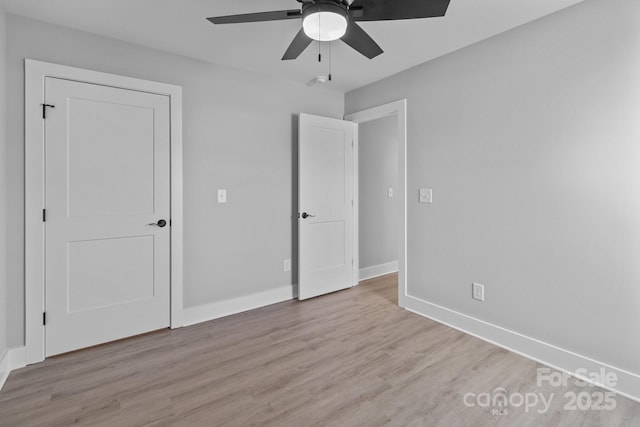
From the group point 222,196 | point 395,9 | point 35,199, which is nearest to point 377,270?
point 222,196

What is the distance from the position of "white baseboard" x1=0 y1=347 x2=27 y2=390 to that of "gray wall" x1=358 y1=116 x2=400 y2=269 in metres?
3.44

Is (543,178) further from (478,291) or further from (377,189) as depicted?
(377,189)

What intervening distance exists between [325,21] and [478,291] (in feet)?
7.73

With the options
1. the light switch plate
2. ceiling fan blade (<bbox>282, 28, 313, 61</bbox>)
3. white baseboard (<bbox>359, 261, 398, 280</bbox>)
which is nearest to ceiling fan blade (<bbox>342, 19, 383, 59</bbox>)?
ceiling fan blade (<bbox>282, 28, 313, 61</bbox>)

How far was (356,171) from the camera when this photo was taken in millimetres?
3967

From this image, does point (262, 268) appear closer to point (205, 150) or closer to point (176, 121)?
point (205, 150)

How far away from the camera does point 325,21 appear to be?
1.65 meters

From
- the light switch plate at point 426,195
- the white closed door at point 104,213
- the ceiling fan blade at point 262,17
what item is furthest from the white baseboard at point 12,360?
the light switch plate at point 426,195

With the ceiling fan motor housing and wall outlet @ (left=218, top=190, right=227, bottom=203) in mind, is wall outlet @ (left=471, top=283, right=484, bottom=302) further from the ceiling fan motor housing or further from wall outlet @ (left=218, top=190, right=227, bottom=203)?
wall outlet @ (left=218, top=190, right=227, bottom=203)

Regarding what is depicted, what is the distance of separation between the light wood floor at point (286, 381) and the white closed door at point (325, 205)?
82 centimetres

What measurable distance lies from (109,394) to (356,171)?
3.13 metres

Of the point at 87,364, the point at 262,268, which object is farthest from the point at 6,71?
the point at 262,268

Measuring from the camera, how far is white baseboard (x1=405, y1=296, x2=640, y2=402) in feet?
6.30

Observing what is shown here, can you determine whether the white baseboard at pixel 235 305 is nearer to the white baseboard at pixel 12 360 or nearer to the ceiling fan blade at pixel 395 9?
the white baseboard at pixel 12 360
